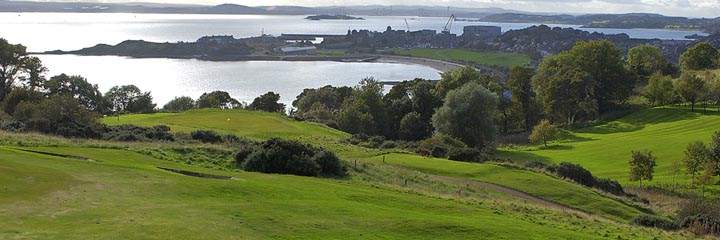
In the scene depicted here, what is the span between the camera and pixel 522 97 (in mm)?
70625

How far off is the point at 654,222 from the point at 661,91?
164 feet

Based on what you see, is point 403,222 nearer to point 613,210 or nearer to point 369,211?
point 369,211

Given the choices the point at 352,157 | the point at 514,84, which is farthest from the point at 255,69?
the point at 352,157

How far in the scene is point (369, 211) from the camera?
52.7ft

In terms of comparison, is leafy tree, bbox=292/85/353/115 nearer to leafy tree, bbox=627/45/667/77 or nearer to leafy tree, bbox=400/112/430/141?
leafy tree, bbox=400/112/430/141

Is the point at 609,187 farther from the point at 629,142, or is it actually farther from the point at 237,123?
the point at 237,123

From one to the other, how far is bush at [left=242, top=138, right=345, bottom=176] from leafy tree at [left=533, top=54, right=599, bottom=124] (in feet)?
162

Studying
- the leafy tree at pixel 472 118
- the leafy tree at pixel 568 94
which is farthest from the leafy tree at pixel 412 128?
the leafy tree at pixel 568 94

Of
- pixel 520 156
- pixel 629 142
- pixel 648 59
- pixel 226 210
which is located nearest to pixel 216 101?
pixel 520 156

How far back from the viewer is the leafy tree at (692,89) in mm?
60625

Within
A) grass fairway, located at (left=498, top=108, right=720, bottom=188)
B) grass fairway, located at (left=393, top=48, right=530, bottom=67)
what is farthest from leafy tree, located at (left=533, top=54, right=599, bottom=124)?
grass fairway, located at (left=393, top=48, right=530, bottom=67)


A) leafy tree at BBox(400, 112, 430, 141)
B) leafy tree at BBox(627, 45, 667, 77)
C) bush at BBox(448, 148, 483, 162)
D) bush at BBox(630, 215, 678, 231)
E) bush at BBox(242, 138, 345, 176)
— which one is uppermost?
leafy tree at BBox(627, 45, 667, 77)

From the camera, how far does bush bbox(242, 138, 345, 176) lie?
23547mm

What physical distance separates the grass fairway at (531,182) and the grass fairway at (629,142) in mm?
10217
